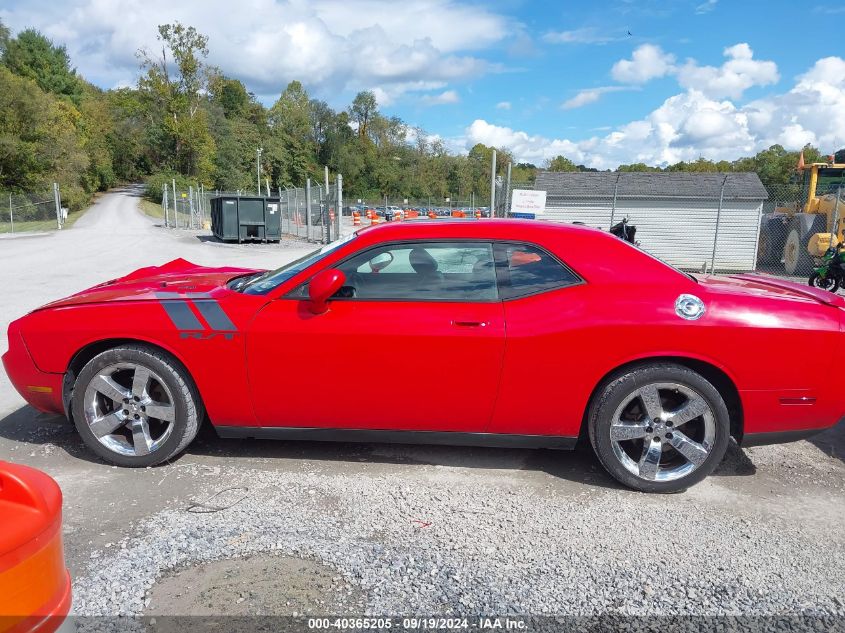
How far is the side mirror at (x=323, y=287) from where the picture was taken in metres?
3.45

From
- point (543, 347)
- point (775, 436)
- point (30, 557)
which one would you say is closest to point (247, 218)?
point (543, 347)

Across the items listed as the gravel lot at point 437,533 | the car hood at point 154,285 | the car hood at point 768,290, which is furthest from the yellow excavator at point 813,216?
the car hood at point 154,285

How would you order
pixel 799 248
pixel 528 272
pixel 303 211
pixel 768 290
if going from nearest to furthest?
pixel 528 272 → pixel 768 290 → pixel 799 248 → pixel 303 211

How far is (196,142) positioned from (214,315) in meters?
71.8

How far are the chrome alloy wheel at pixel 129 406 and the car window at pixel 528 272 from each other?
2098 millimetres

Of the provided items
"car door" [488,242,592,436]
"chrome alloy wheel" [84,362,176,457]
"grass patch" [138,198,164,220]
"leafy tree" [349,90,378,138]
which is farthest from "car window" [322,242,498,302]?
"leafy tree" [349,90,378,138]

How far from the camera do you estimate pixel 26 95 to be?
4378 centimetres

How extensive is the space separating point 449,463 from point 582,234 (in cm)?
163

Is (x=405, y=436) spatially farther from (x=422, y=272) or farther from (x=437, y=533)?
(x=422, y=272)

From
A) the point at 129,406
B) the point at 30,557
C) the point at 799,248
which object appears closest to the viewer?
the point at 30,557

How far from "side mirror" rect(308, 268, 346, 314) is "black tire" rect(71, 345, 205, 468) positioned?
92 cm

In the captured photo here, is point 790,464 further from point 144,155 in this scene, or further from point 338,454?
point 144,155

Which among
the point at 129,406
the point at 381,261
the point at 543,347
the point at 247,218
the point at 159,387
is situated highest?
the point at 381,261

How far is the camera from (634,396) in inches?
136
